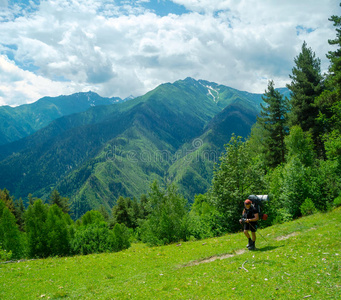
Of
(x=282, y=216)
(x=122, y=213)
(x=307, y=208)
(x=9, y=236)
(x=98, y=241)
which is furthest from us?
(x=122, y=213)

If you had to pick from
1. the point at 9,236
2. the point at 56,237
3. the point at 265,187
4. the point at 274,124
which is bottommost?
the point at 9,236

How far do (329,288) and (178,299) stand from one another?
5791 millimetres

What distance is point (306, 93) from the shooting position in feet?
127

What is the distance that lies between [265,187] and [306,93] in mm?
22116

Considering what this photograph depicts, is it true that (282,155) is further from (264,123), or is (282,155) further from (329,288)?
(329,288)

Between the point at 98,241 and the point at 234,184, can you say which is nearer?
the point at 234,184

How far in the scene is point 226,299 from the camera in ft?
29.7

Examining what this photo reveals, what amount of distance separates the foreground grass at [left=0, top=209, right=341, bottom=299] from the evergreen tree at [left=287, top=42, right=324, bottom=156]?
76.0ft

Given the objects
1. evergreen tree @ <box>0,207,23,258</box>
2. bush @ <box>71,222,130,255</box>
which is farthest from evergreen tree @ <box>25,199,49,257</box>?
evergreen tree @ <box>0,207,23,258</box>

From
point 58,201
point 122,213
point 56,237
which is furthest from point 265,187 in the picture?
point 58,201

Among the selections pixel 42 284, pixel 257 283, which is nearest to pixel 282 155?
pixel 257 283

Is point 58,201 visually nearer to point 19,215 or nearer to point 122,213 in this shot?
point 19,215

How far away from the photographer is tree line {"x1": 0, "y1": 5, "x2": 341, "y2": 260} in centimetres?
2548

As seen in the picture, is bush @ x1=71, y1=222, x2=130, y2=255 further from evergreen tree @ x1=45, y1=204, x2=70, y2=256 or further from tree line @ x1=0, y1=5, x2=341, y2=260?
evergreen tree @ x1=45, y1=204, x2=70, y2=256
